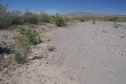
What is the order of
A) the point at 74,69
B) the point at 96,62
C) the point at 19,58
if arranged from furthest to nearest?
the point at 19,58, the point at 96,62, the point at 74,69

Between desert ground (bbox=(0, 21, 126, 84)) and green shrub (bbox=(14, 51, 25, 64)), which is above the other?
green shrub (bbox=(14, 51, 25, 64))

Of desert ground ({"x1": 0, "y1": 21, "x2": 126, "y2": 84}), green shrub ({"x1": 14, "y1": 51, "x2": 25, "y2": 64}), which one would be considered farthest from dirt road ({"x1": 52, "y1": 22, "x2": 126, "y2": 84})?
green shrub ({"x1": 14, "y1": 51, "x2": 25, "y2": 64})

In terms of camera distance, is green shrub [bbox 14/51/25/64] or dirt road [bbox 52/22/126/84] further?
green shrub [bbox 14/51/25/64]

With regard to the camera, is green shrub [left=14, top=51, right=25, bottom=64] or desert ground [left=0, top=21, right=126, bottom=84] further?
green shrub [left=14, top=51, right=25, bottom=64]

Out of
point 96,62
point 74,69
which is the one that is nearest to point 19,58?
point 74,69

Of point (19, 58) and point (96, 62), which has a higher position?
point (19, 58)

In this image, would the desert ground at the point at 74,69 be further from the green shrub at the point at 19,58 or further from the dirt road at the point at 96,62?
the green shrub at the point at 19,58

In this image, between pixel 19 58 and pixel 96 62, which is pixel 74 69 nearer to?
pixel 96 62

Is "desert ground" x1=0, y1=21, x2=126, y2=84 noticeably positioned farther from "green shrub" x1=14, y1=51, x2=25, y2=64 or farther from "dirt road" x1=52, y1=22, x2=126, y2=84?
"green shrub" x1=14, y1=51, x2=25, y2=64

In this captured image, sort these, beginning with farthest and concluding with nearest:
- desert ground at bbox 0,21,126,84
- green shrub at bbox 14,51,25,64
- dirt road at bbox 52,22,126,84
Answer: green shrub at bbox 14,51,25,64 → dirt road at bbox 52,22,126,84 → desert ground at bbox 0,21,126,84

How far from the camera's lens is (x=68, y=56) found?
16.2 metres

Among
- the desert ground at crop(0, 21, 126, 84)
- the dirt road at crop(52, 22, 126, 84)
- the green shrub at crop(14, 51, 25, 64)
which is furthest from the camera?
the green shrub at crop(14, 51, 25, 64)

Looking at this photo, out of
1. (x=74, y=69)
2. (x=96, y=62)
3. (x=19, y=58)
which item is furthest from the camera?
(x=19, y=58)

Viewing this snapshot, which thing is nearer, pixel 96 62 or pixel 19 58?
pixel 96 62
